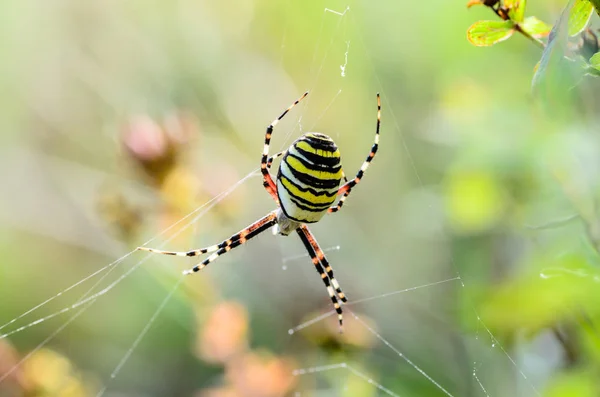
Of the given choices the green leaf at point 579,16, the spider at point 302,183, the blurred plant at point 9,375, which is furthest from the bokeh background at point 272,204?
the green leaf at point 579,16

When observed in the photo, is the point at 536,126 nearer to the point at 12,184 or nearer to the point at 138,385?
the point at 138,385

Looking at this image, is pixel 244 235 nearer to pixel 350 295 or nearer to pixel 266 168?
pixel 266 168

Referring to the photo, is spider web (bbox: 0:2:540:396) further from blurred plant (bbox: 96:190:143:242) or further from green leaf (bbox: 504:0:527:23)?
green leaf (bbox: 504:0:527:23)

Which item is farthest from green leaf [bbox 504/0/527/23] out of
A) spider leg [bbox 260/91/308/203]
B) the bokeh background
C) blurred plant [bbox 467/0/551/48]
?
spider leg [bbox 260/91/308/203]

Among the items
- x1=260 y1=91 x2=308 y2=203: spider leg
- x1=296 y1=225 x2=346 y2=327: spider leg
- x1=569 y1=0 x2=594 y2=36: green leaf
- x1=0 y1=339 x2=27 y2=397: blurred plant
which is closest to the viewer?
x1=569 y1=0 x2=594 y2=36: green leaf

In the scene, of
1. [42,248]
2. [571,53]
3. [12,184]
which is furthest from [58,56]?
[571,53]

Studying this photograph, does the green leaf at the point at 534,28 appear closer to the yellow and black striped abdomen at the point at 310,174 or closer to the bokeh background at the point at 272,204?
the bokeh background at the point at 272,204

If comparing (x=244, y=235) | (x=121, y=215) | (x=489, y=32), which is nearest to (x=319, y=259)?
(x=244, y=235)

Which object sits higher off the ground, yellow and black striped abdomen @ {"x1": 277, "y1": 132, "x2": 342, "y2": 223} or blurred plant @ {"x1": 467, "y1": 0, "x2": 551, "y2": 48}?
blurred plant @ {"x1": 467, "y1": 0, "x2": 551, "y2": 48}
